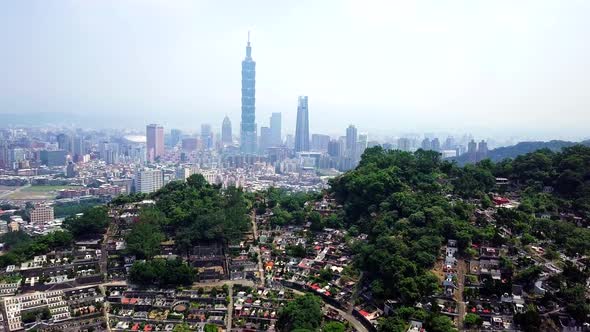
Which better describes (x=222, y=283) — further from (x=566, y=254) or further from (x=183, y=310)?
(x=566, y=254)

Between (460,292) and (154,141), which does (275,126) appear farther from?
(460,292)

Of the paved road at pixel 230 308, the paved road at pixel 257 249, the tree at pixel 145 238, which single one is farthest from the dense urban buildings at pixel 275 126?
the paved road at pixel 230 308

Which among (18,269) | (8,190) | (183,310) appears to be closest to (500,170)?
(183,310)

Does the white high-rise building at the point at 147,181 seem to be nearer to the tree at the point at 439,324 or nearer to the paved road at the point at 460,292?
the paved road at the point at 460,292

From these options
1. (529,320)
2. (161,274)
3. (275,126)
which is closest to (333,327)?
(529,320)

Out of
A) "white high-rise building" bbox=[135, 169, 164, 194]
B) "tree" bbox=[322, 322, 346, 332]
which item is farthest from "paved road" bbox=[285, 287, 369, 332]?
"white high-rise building" bbox=[135, 169, 164, 194]

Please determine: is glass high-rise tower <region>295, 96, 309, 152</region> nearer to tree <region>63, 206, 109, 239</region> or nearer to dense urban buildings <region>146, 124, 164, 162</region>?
dense urban buildings <region>146, 124, 164, 162</region>
